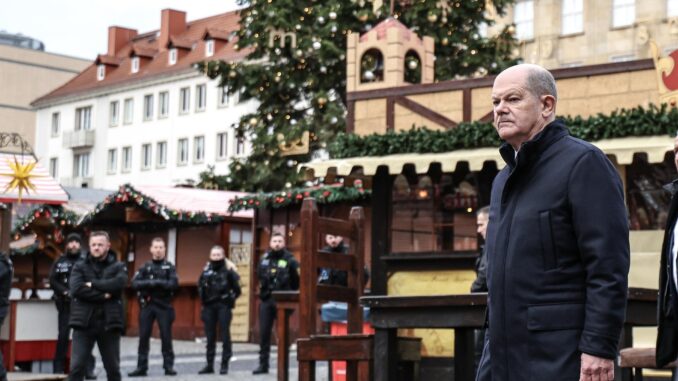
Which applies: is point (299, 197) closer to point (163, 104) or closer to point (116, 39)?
point (163, 104)

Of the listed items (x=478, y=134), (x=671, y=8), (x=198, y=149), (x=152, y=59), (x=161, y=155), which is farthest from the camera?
(x=152, y=59)

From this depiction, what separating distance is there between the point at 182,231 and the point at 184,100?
3704cm

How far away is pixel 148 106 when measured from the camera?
72625 mm

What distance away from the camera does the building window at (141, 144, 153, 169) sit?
237 ft

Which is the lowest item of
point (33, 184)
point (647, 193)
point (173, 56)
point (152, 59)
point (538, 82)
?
point (538, 82)

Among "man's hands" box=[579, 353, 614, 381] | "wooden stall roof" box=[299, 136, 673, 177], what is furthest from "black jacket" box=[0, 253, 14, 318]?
"man's hands" box=[579, 353, 614, 381]

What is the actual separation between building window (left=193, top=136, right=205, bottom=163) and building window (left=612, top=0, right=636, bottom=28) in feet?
86.5

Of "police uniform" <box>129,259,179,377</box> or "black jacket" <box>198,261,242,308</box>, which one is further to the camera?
"black jacket" <box>198,261,242,308</box>

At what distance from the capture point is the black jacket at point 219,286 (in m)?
19.8

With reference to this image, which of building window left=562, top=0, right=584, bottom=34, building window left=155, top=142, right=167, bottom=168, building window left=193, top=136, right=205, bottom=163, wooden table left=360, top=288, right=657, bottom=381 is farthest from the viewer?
building window left=155, top=142, right=167, bottom=168

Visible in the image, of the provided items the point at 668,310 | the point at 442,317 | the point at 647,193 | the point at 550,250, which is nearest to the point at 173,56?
the point at 647,193

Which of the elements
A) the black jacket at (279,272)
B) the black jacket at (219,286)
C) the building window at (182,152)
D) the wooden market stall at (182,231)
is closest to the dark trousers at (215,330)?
the black jacket at (219,286)

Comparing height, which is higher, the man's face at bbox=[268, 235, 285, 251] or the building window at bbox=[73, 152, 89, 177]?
the building window at bbox=[73, 152, 89, 177]

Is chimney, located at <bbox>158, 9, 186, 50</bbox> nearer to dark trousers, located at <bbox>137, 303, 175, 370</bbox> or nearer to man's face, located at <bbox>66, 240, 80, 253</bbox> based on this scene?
dark trousers, located at <bbox>137, 303, 175, 370</bbox>
